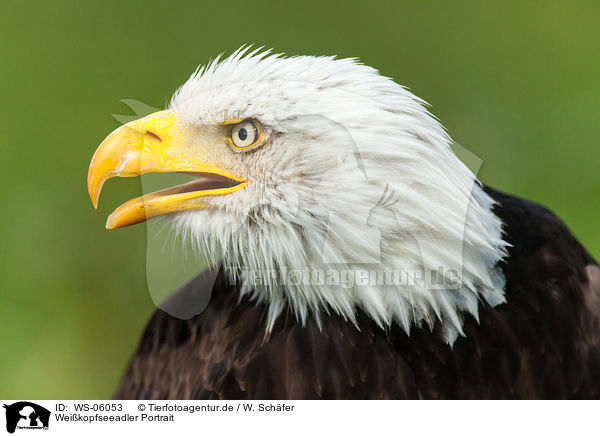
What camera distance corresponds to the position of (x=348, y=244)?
0.80 meters

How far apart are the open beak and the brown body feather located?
0.73 feet

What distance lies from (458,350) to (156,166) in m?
0.52

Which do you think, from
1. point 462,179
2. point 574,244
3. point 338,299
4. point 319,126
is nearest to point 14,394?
point 338,299

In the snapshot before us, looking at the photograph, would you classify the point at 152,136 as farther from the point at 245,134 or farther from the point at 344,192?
the point at 344,192

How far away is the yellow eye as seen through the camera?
81 cm

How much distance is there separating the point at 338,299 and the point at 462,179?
244mm

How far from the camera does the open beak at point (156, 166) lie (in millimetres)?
852
